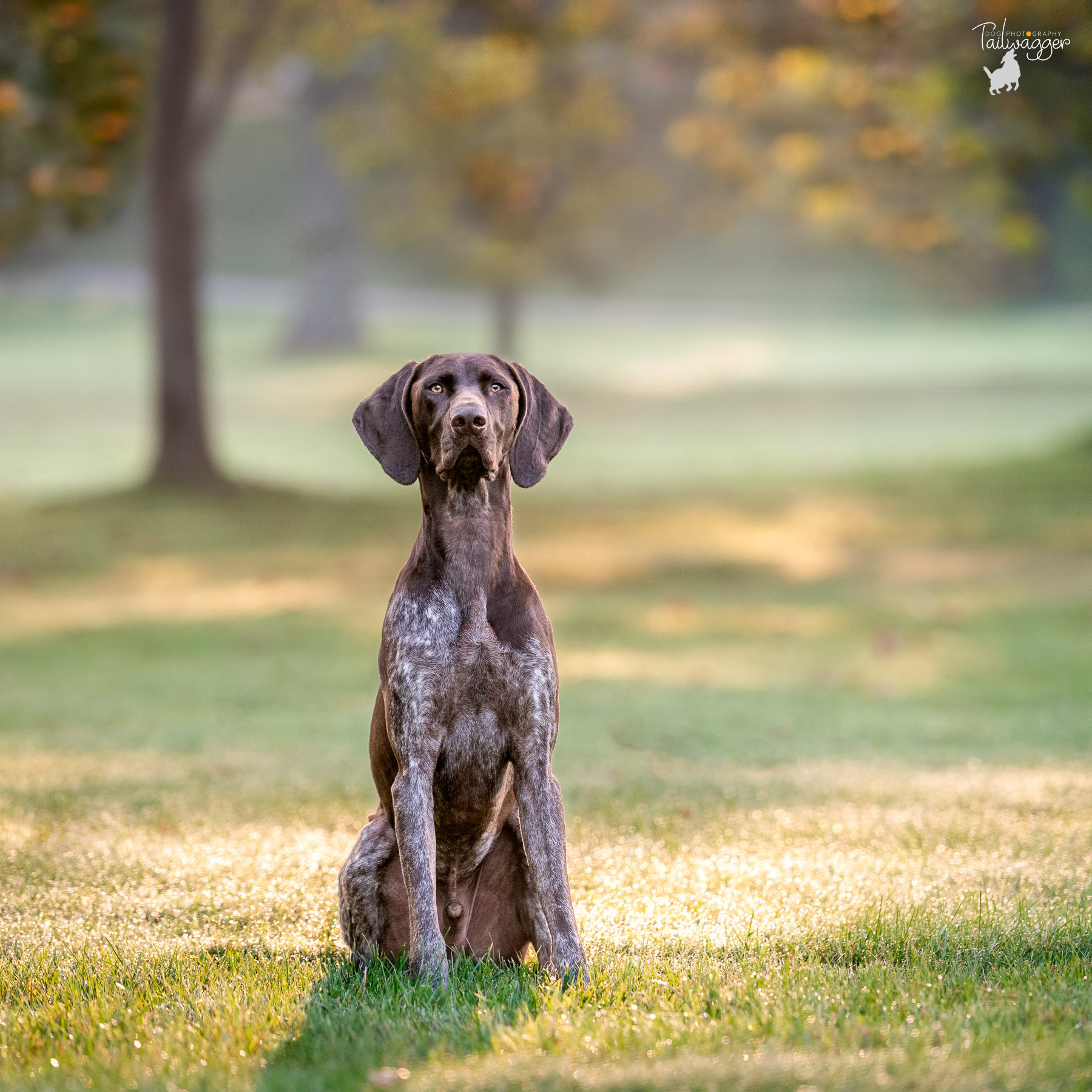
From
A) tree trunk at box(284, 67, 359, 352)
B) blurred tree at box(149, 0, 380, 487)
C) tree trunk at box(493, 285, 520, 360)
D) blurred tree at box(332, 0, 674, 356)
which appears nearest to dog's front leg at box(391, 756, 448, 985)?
blurred tree at box(149, 0, 380, 487)

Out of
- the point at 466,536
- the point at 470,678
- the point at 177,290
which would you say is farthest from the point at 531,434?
the point at 177,290

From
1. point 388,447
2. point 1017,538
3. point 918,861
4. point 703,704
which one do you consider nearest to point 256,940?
point 388,447

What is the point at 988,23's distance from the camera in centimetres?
1786

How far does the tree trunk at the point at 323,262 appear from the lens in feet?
170

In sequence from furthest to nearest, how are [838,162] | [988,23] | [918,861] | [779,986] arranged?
[838,162]
[988,23]
[918,861]
[779,986]

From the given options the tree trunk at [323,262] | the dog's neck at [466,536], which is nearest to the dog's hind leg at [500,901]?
the dog's neck at [466,536]

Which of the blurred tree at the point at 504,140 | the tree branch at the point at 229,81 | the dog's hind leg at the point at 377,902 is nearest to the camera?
the dog's hind leg at the point at 377,902

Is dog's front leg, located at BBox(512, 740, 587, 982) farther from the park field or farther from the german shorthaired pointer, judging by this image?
the park field

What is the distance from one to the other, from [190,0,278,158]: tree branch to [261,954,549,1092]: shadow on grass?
59.0 feet

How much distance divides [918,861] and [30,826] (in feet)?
13.3

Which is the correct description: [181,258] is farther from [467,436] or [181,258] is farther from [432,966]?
[432,966]

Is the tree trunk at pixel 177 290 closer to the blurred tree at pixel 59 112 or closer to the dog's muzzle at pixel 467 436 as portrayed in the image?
the blurred tree at pixel 59 112

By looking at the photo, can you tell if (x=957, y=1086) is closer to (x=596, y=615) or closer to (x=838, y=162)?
(x=596, y=615)

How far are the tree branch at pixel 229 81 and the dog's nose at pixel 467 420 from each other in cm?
1759
